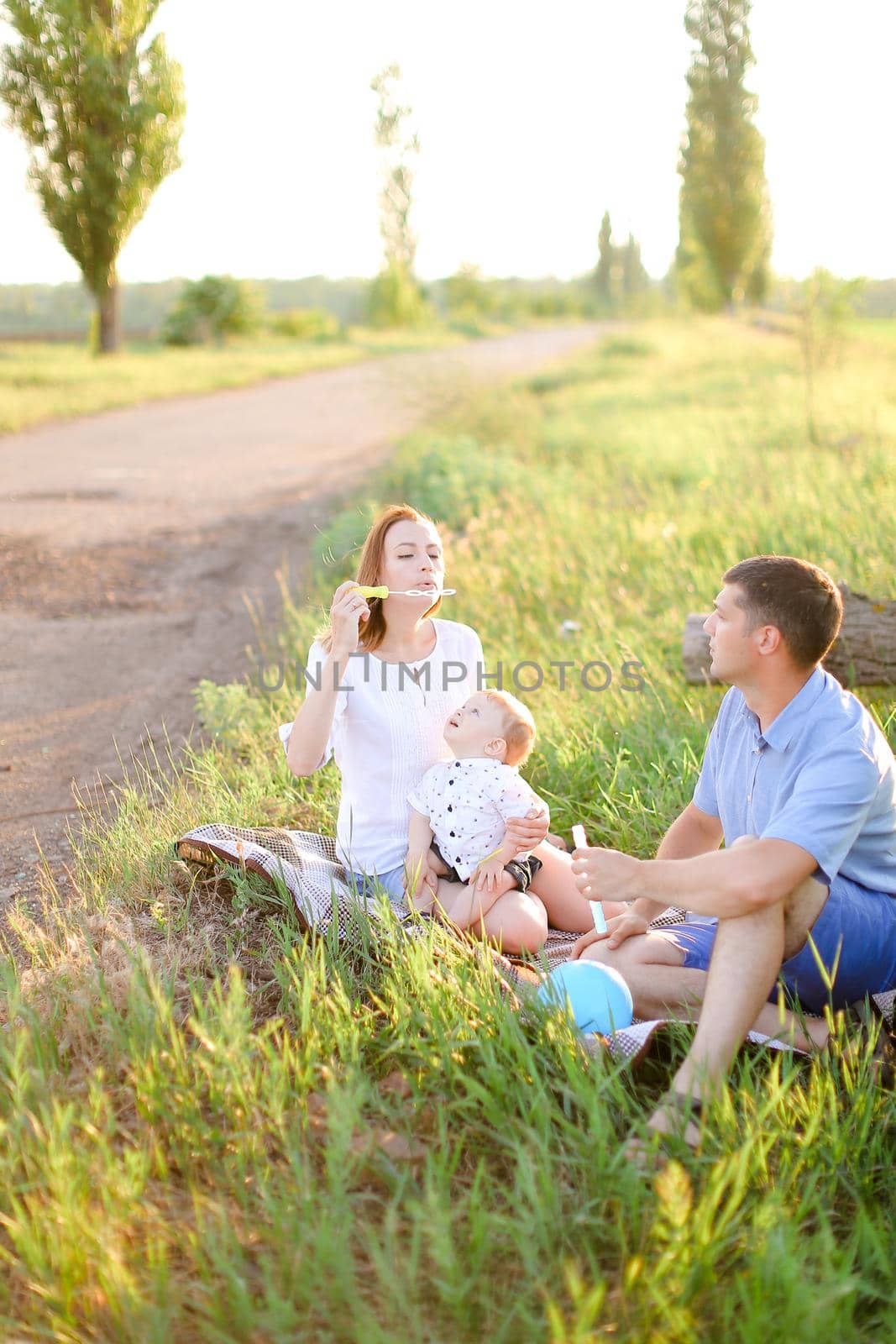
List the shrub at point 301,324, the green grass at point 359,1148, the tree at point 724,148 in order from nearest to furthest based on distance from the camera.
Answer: the green grass at point 359,1148, the tree at point 724,148, the shrub at point 301,324

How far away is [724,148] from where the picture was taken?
34.4m

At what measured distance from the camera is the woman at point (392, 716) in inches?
130

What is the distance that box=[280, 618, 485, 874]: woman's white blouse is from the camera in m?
3.33

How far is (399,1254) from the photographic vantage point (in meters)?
1.95

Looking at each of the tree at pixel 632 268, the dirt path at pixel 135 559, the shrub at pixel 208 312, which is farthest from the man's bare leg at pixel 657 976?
the tree at pixel 632 268

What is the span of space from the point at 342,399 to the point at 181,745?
49.8 ft

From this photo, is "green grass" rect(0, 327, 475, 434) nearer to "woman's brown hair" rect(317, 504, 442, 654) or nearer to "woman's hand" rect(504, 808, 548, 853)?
"woman's brown hair" rect(317, 504, 442, 654)

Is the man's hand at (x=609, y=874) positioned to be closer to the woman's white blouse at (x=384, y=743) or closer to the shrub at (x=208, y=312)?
the woman's white blouse at (x=384, y=743)

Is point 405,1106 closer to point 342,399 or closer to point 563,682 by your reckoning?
point 563,682

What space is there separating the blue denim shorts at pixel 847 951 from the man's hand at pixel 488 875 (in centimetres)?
82

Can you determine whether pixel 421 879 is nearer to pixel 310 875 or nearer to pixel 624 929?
pixel 310 875

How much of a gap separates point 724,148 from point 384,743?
3650cm

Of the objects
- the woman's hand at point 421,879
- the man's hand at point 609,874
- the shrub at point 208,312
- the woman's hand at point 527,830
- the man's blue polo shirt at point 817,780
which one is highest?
the shrub at point 208,312

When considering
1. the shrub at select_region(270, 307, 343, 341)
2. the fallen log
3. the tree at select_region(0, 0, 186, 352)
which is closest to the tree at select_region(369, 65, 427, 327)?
the shrub at select_region(270, 307, 343, 341)
